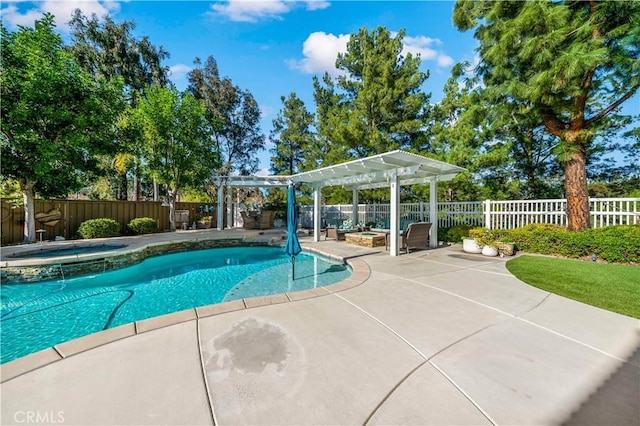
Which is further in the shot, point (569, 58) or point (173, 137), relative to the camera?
point (173, 137)

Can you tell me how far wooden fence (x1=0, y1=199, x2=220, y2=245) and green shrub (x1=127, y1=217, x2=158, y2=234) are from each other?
61 centimetres

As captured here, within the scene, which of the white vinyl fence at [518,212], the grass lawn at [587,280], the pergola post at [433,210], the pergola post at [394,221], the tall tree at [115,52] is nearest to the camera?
the grass lawn at [587,280]

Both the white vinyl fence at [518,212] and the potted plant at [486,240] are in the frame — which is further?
the potted plant at [486,240]

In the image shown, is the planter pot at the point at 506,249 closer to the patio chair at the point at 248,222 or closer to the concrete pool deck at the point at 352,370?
the concrete pool deck at the point at 352,370

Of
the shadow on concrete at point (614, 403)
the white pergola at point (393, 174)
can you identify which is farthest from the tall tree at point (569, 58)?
the shadow on concrete at point (614, 403)

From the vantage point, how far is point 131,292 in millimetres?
5719

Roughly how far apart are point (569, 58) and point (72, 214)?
18.2m

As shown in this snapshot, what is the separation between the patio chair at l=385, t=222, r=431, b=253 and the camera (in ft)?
26.6

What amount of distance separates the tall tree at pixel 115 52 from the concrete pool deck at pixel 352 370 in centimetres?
1794

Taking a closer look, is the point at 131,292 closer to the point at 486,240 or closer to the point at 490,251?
the point at 490,251

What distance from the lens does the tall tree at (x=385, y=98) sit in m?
13.4

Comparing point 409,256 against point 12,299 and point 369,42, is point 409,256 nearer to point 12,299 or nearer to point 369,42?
point 12,299

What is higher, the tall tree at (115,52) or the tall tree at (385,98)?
the tall tree at (115,52)

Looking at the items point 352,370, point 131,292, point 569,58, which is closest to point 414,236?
point 569,58
